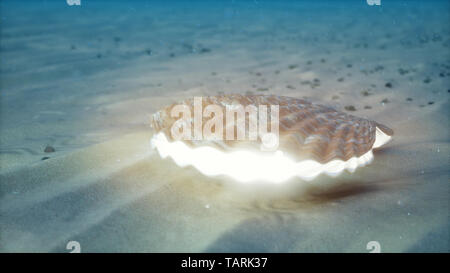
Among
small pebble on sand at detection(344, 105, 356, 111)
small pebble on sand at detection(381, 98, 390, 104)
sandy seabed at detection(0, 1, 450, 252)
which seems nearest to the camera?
sandy seabed at detection(0, 1, 450, 252)

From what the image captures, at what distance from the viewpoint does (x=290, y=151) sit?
191 cm

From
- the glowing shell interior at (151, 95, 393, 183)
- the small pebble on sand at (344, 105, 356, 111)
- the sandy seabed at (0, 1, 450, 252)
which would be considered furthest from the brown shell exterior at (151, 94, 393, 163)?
the small pebble on sand at (344, 105, 356, 111)

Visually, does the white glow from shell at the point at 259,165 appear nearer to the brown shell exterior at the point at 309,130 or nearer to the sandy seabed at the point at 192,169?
the brown shell exterior at the point at 309,130

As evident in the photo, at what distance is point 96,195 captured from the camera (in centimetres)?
223

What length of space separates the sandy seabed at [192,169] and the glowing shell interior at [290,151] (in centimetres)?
20

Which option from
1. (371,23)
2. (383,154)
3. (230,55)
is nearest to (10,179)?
(383,154)

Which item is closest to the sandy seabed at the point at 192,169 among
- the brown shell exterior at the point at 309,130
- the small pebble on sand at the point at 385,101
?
the small pebble on sand at the point at 385,101

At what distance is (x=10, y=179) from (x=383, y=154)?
9.10ft

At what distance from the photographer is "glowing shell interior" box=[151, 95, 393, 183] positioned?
1919 mm

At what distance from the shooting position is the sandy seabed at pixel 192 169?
184 cm

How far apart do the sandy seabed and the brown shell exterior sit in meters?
0.30

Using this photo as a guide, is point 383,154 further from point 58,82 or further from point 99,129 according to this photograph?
point 58,82

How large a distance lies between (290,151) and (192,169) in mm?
748

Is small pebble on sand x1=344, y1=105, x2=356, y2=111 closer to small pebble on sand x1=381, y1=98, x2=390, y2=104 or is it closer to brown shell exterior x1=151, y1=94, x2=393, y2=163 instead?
small pebble on sand x1=381, y1=98, x2=390, y2=104
